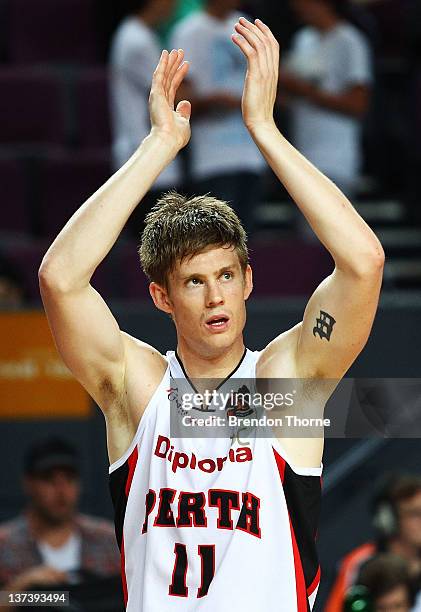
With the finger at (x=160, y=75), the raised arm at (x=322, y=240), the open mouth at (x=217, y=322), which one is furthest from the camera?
the finger at (x=160, y=75)

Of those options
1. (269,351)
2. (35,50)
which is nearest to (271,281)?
(35,50)

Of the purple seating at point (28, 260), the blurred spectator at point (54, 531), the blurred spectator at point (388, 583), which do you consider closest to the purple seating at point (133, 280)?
the purple seating at point (28, 260)

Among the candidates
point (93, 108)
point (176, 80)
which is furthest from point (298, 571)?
point (93, 108)

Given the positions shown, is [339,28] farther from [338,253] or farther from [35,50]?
[338,253]

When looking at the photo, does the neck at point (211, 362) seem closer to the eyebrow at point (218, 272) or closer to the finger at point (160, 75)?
the eyebrow at point (218, 272)

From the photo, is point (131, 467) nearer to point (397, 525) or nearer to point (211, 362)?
point (211, 362)

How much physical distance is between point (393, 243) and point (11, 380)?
3129 millimetres

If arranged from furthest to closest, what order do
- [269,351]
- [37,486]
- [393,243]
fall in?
[393,243] < [37,486] < [269,351]

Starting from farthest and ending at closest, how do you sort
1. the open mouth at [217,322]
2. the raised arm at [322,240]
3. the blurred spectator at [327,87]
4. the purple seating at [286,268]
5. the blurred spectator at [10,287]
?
1. the blurred spectator at [327,87]
2. the purple seating at [286,268]
3. the blurred spectator at [10,287]
4. the open mouth at [217,322]
5. the raised arm at [322,240]

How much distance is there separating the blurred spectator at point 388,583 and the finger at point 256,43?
2.95m

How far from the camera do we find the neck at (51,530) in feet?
20.6

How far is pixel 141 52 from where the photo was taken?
768cm

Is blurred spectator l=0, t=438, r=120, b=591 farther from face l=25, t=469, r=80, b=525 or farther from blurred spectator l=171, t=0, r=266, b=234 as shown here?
blurred spectator l=171, t=0, r=266, b=234

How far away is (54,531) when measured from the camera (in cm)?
632
